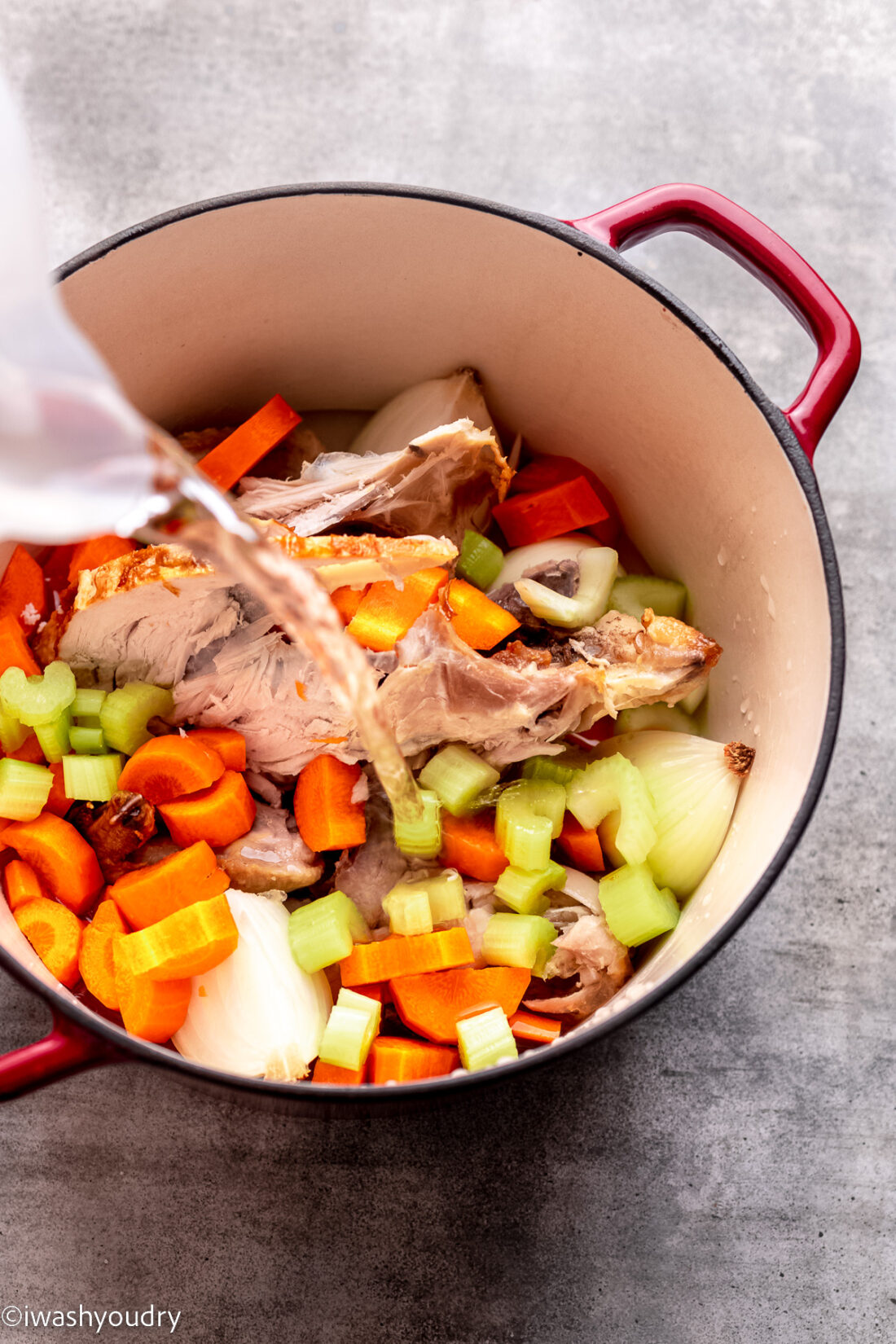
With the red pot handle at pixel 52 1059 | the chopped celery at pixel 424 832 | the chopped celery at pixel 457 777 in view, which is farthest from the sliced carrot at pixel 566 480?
the red pot handle at pixel 52 1059

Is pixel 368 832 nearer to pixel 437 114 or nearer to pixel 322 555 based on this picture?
pixel 322 555

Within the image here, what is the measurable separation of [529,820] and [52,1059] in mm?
773

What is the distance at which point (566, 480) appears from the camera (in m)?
2.06

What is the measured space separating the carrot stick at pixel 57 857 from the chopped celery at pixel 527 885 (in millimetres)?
666

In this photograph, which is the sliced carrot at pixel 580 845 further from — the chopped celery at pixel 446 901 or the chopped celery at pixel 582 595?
the chopped celery at pixel 582 595

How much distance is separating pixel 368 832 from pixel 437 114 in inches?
62.5

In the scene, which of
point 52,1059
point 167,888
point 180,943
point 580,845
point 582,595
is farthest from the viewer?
point 582,595

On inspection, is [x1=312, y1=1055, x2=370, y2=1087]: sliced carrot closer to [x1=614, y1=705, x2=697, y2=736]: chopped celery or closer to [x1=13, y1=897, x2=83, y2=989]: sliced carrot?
[x1=13, y1=897, x2=83, y2=989]: sliced carrot

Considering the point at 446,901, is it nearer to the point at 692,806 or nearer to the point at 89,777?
the point at 692,806

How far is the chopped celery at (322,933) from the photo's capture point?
1.66 meters

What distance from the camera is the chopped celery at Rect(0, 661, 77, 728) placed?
67.0 inches

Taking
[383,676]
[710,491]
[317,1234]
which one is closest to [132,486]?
[383,676]

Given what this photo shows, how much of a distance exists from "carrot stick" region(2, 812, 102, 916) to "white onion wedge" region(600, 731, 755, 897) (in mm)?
856

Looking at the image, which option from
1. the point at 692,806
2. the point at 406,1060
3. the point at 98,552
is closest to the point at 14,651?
the point at 98,552
